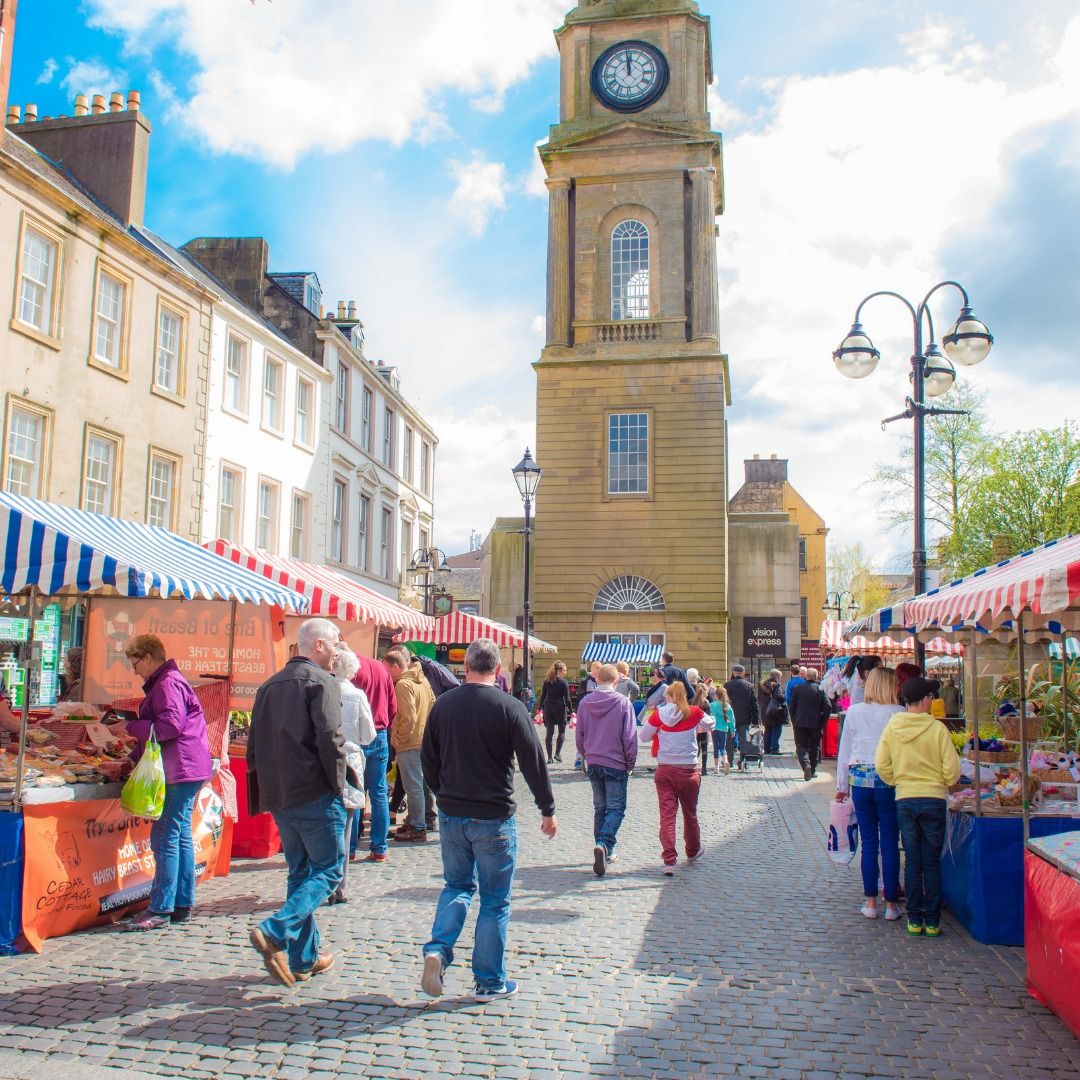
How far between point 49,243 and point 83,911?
50.7ft

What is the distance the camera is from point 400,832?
1019 centimetres

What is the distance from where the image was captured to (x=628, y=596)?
33750mm

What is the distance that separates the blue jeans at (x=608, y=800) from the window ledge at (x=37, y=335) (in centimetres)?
1361

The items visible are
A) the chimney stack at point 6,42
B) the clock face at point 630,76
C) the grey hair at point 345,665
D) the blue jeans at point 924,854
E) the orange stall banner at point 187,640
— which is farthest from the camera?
the clock face at point 630,76

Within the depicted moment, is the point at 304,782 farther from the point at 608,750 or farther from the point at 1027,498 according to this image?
the point at 1027,498

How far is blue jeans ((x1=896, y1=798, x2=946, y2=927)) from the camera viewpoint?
6.91m

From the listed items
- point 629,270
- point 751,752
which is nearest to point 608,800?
point 751,752

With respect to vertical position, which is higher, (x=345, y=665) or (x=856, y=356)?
(x=856, y=356)

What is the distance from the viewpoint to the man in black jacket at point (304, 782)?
217 inches

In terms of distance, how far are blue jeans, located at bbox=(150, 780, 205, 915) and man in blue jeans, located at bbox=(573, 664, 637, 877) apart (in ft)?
11.8

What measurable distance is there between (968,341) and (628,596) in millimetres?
22449

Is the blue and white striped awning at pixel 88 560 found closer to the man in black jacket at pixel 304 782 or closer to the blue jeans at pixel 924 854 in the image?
the man in black jacket at pixel 304 782

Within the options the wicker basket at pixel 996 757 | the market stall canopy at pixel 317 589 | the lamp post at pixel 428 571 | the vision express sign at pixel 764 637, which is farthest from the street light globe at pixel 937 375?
the vision express sign at pixel 764 637

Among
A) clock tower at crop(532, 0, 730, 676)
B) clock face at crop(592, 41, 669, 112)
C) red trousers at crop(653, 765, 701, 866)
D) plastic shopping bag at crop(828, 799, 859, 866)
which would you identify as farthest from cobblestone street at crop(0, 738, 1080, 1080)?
clock face at crop(592, 41, 669, 112)
